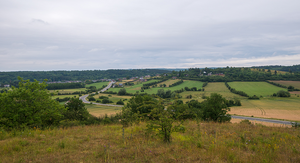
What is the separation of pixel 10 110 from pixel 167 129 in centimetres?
1392

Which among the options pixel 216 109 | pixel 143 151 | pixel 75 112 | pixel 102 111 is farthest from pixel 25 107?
pixel 102 111

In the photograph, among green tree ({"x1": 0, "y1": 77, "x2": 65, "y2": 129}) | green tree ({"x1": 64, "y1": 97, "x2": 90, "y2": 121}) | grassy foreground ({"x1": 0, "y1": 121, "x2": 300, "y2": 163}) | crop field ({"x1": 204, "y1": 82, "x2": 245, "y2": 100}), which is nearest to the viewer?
grassy foreground ({"x1": 0, "y1": 121, "x2": 300, "y2": 163})

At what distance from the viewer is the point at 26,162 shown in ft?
20.0

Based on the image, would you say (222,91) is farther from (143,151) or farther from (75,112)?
(143,151)

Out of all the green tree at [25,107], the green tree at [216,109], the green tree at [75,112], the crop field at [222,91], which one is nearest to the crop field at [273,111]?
the crop field at [222,91]

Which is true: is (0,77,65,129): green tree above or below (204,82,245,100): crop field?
above

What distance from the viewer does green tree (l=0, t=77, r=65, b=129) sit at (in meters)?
12.1

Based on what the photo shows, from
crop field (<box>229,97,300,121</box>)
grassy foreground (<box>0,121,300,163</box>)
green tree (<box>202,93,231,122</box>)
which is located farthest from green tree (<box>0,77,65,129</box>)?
crop field (<box>229,97,300,121</box>)

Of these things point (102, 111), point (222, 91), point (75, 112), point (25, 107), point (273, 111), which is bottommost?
point (102, 111)

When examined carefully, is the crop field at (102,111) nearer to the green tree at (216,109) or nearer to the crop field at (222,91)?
the green tree at (216,109)

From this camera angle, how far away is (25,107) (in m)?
12.9

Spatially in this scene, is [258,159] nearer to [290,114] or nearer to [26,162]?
[26,162]

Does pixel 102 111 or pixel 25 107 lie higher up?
pixel 25 107

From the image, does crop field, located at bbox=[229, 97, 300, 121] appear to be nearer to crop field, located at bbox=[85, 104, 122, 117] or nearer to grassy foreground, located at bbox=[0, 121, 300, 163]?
crop field, located at bbox=[85, 104, 122, 117]
